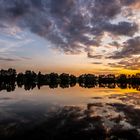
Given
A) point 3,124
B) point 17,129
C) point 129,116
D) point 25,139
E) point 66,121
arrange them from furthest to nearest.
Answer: point 129,116, point 66,121, point 3,124, point 17,129, point 25,139

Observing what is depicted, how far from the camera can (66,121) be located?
26125 mm

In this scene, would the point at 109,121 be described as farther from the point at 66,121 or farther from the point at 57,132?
the point at 57,132

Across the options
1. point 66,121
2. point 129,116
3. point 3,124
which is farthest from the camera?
point 129,116

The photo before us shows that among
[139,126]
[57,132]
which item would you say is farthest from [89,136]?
[139,126]

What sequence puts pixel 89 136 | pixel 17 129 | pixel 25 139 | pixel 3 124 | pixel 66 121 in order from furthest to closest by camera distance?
pixel 66 121 → pixel 3 124 → pixel 17 129 → pixel 89 136 → pixel 25 139

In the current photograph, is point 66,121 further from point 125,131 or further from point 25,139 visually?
point 25,139

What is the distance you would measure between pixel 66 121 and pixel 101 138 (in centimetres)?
710

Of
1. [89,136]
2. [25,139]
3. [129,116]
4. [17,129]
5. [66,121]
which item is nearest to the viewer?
[25,139]

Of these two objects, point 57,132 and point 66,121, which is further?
A: point 66,121

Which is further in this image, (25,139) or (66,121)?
(66,121)

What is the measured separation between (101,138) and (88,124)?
5.54 m

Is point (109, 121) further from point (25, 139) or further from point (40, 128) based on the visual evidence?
point (25, 139)

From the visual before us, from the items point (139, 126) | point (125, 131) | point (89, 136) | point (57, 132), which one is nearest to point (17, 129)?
point (57, 132)

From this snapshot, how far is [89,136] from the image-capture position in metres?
20.0
